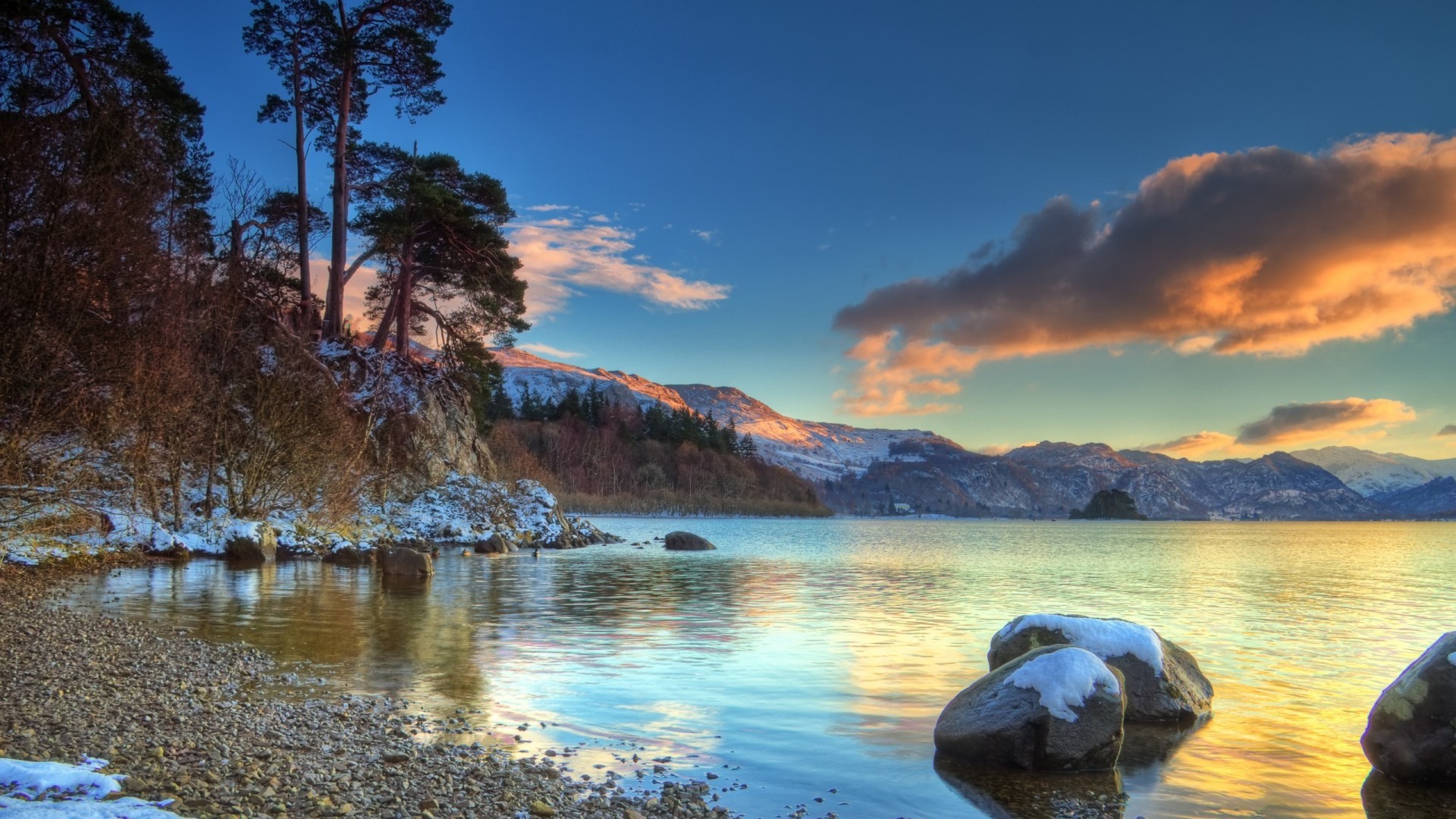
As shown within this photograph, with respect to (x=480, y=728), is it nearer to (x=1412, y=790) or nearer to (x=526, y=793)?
(x=526, y=793)

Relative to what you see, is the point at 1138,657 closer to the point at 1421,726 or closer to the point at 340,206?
the point at 1421,726

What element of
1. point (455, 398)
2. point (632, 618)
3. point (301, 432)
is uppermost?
point (455, 398)

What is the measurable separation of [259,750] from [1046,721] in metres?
7.83

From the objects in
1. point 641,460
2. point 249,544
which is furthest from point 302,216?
point 641,460

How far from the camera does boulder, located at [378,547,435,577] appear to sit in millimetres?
30266

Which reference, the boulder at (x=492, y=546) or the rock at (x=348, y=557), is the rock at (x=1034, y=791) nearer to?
the rock at (x=348, y=557)

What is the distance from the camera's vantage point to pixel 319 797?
22.9ft

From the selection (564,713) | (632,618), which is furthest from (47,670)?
(632,618)


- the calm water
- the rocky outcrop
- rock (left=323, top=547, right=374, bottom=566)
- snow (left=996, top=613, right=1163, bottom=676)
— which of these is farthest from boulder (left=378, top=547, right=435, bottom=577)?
snow (left=996, top=613, right=1163, bottom=676)

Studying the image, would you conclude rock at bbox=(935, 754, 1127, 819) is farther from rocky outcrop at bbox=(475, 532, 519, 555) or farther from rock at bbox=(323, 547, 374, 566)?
rocky outcrop at bbox=(475, 532, 519, 555)

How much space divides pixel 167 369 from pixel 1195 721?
25.7 m

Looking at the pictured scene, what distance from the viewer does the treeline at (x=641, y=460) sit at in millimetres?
138875

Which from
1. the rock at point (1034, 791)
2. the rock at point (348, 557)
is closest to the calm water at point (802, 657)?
A: the rock at point (1034, 791)

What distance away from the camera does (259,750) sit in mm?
8242
